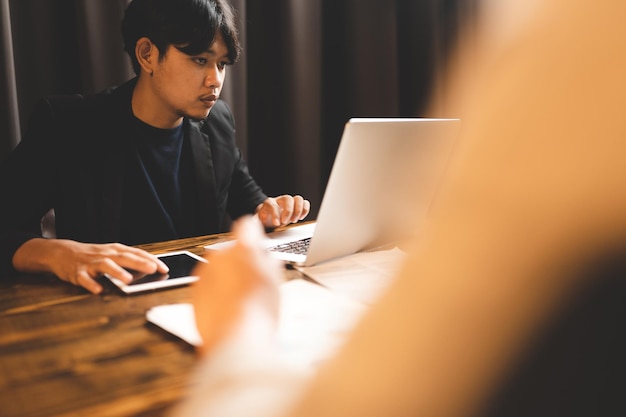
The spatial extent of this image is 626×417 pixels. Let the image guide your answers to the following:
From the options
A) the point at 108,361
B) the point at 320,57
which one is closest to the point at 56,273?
the point at 108,361

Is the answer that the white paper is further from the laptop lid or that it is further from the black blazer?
the black blazer

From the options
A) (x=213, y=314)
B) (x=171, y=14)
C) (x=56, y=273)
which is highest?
(x=171, y=14)

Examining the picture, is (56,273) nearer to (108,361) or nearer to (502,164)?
(108,361)

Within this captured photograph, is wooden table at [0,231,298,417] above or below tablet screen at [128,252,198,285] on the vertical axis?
above

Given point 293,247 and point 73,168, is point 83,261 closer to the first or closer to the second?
point 293,247

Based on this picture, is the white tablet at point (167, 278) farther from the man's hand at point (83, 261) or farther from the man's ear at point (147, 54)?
the man's ear at point (147, 54)

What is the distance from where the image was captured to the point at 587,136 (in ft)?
0.89

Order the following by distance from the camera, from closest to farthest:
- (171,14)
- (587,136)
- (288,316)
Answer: (587,136) < (288,316) < (171,14)

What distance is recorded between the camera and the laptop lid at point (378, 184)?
96 centimetres

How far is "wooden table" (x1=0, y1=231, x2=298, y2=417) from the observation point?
0.56 m

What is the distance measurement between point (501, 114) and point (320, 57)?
233 cm

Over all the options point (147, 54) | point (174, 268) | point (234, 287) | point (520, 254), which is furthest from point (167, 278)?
point (147, 54)

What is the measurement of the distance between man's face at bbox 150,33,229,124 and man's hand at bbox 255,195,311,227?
1.48 feet

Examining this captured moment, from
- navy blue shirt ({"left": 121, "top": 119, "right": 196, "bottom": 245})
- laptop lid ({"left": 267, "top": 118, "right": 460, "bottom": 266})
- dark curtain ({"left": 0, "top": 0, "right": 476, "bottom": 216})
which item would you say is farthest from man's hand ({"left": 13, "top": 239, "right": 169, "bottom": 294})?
dark curtain ({"left": 0, "top": 0, "right": 476, "bottom": 216})
